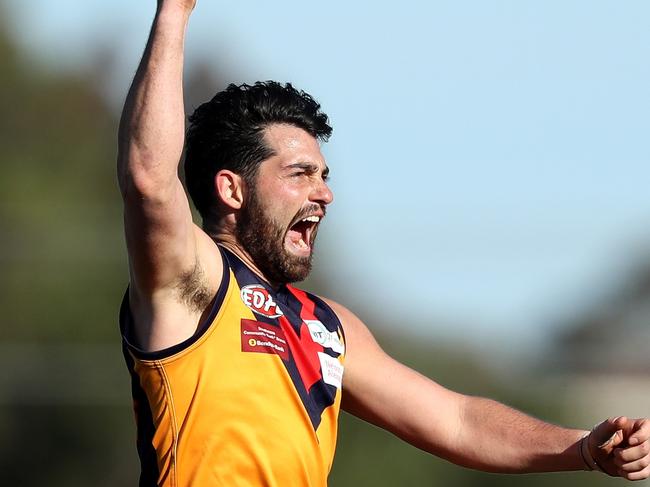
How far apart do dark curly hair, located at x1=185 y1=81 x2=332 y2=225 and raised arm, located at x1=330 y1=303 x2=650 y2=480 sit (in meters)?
0.65

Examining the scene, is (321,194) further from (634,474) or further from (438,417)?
(634,474)

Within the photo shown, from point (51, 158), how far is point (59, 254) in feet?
17.4

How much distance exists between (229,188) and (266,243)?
27 cm

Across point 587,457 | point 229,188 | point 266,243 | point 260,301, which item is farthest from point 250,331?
point 587,457

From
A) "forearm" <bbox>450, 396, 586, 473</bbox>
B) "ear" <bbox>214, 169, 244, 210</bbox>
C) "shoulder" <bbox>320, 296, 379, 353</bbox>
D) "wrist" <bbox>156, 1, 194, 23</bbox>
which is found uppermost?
"wrist" <bbox>156, 1, 194, 23</bbox>

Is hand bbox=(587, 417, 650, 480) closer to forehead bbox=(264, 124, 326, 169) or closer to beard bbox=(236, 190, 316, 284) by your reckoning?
beard bbox=(236, 190, 316, 284)

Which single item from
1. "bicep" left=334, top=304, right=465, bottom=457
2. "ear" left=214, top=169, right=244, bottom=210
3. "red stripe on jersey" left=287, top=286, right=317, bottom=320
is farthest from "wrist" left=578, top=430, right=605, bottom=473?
"ear" left=214, top=169, right=244, bottom=210

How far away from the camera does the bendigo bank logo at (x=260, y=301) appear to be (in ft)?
14.0

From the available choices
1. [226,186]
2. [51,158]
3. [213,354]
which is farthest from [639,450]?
[51,158]

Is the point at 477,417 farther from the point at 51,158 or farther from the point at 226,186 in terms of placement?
the point at 51,158

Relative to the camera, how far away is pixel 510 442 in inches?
186

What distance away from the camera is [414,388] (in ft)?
15.9

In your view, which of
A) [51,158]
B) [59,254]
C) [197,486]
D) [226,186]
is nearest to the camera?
[197,486]

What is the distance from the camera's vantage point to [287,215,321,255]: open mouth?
4.71 metres
